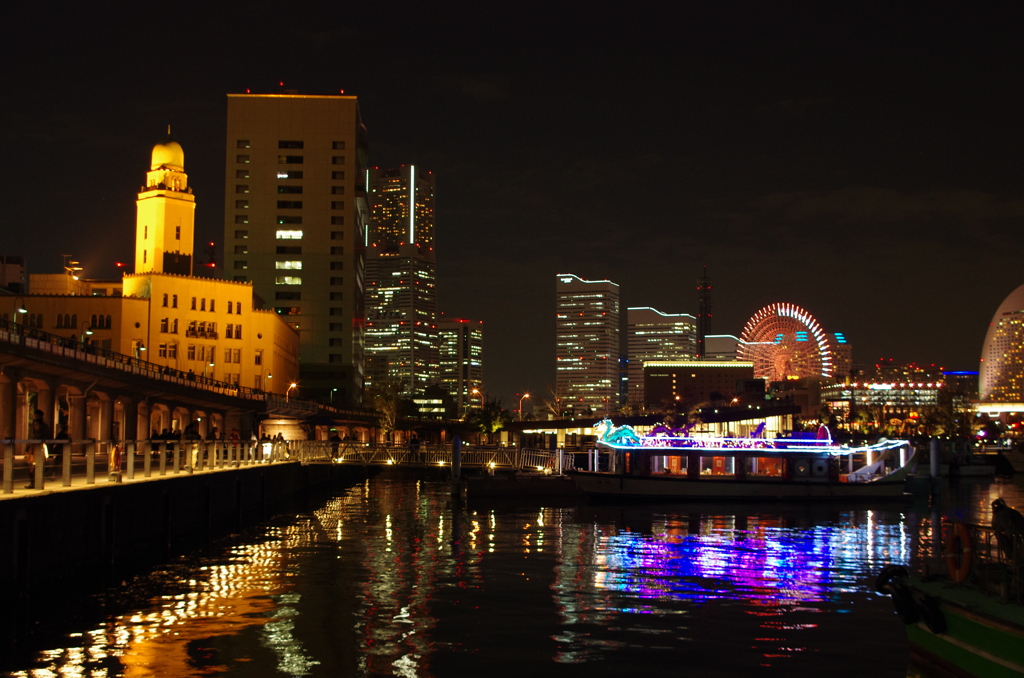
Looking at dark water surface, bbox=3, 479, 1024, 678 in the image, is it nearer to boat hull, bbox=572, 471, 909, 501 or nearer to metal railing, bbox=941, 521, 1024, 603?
metal railing, bbox=941, 521, 1024, 603

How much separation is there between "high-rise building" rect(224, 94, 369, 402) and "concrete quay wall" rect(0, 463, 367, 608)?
118817 mm

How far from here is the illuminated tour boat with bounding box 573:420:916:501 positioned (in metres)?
58.5

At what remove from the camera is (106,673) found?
17469 mm

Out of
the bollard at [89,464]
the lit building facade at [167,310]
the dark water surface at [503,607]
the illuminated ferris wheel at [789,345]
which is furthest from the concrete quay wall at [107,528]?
the illuminated ferris wheel at [789,345]

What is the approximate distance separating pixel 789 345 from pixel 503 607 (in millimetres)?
119512

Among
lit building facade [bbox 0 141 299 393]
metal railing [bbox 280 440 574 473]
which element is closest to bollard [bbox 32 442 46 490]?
metal railing [bbox 280 440 574 473]

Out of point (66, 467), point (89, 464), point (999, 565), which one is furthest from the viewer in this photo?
point (89, 464)

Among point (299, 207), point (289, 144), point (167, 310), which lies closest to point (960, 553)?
point (167, 310)

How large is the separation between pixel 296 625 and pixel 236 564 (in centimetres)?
1084

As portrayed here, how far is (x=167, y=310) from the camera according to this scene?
115 meters

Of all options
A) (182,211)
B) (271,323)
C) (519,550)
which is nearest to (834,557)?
(519,550)

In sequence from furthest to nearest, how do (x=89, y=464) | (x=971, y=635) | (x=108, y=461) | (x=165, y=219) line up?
1. (x=165, y=219)
2. (x=108, y=461)
3. (x=89, y=464)
4. (x=971, y=635)

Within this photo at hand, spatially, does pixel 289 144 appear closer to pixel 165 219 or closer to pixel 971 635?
pixel 165 219

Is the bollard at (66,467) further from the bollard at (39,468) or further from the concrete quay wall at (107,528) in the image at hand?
the bollard at (39,468)
